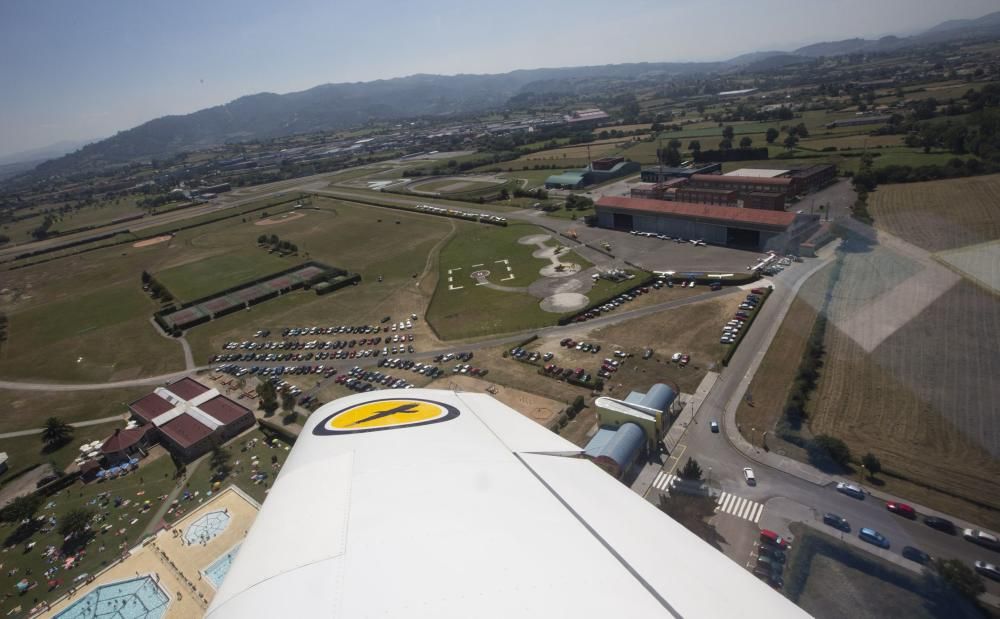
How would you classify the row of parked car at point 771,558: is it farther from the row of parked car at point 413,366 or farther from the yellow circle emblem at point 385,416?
the row of parked car at point 413,366

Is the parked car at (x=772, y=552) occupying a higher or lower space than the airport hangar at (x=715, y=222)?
lower

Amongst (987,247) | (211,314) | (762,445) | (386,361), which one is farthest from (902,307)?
(211,314)

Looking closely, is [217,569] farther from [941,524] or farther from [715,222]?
[715,222]

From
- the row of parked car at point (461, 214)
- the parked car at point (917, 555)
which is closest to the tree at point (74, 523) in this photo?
the parked car at point (917, 555)

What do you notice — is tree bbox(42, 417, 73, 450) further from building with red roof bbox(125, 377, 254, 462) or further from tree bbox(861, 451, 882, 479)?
tree bbox(861, 451, 882, 479)

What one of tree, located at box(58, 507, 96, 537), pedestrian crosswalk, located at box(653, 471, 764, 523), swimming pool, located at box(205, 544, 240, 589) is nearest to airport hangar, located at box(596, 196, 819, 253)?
pedestrian crosswalk, located at box(653, 471, 764, 523)

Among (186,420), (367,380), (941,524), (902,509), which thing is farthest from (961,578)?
(186,420)
